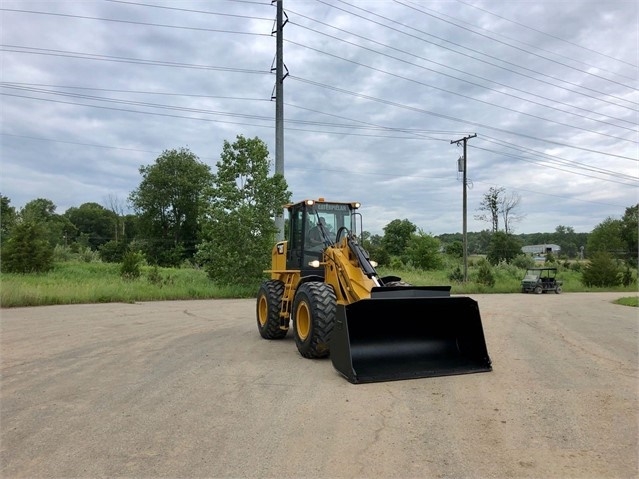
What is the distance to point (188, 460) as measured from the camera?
372cm

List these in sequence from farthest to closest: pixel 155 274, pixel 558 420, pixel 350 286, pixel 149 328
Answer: pixel 155 274 → pixel 149 328 → pixel 350 286 → pixel 558 420

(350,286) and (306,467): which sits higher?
(350,286)

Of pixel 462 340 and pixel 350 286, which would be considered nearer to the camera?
pixel 462 340

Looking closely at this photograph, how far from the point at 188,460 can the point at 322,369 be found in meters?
3.11

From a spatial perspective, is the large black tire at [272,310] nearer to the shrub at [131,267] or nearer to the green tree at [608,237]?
the shrub at [131,267]

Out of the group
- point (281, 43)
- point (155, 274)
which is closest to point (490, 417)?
point (155, 274)

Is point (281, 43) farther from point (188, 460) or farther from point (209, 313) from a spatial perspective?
point (188, 460)

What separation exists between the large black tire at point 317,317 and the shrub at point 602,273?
124 ft

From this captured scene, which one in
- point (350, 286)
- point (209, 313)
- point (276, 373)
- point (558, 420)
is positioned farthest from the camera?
point (209, 313)

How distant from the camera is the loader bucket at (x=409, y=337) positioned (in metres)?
6.21

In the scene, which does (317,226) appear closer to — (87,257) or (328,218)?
(328,218)

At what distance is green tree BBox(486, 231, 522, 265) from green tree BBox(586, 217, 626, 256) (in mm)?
18683

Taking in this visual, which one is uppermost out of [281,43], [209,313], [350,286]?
[281,43]

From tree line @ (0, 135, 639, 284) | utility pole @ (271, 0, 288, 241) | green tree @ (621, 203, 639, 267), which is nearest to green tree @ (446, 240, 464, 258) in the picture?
tree line @ (0, 135, 639, 284)
